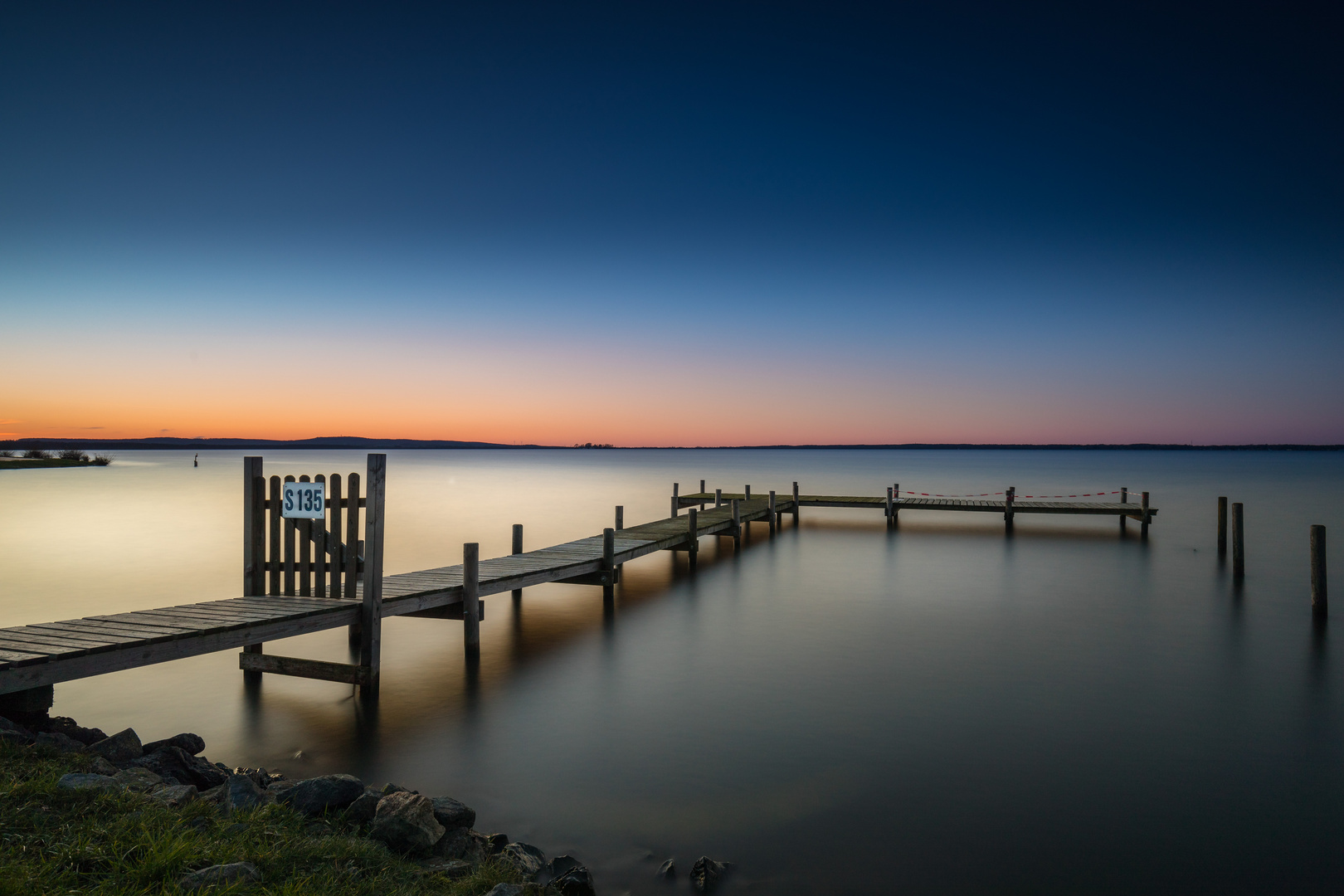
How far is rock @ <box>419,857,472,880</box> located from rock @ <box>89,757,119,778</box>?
2.40 m

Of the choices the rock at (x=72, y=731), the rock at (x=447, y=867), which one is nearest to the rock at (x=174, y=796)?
the rock at (x=447, y=867)

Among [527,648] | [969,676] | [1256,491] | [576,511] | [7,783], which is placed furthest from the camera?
[1256,491]

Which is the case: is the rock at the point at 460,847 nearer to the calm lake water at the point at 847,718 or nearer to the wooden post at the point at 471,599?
the calm lake water at the point at 847,718

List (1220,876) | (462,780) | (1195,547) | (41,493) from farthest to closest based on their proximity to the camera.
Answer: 1. (41,493)
2. (1195,547)
3. (462,780)
4. (1220,876)

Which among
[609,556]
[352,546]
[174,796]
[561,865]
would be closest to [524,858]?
[561,865]

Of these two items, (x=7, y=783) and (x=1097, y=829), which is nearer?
(x=7, y=783)

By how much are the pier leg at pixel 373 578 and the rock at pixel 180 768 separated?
2.74 metres

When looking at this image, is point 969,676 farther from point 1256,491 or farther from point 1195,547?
point 1256,491

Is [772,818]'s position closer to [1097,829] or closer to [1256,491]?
[1097,829]

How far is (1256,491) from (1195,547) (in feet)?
128

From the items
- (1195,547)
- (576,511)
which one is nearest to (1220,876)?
(1195,547)

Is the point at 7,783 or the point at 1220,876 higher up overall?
the point at 7,783

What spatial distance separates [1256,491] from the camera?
5531cm

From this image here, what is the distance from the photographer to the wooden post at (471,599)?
1120cm
